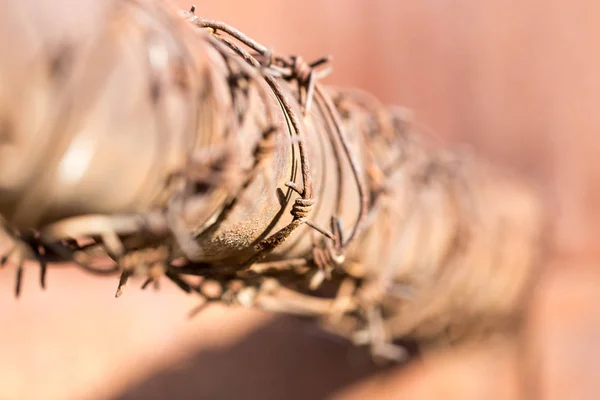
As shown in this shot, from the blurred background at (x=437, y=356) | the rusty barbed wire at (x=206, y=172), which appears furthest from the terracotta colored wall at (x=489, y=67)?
the rusty barbed wire at (x=206, y=172)

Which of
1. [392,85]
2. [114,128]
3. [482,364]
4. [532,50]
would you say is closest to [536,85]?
[532,50]

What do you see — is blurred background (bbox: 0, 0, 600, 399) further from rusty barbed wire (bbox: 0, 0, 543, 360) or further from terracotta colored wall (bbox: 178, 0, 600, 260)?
rusty barbed wire (bbox: 0, 0, 543, 360)

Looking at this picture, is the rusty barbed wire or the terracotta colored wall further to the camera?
the terracotta colored wall

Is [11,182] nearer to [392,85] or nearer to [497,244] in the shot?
[497,244]

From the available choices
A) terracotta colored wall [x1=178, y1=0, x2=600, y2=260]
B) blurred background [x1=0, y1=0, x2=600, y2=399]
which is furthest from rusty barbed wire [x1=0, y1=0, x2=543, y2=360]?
terracotta colored wall [x1=178, y1=0, x2=600, y2=260]

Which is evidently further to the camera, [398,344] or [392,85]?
[392,85]
